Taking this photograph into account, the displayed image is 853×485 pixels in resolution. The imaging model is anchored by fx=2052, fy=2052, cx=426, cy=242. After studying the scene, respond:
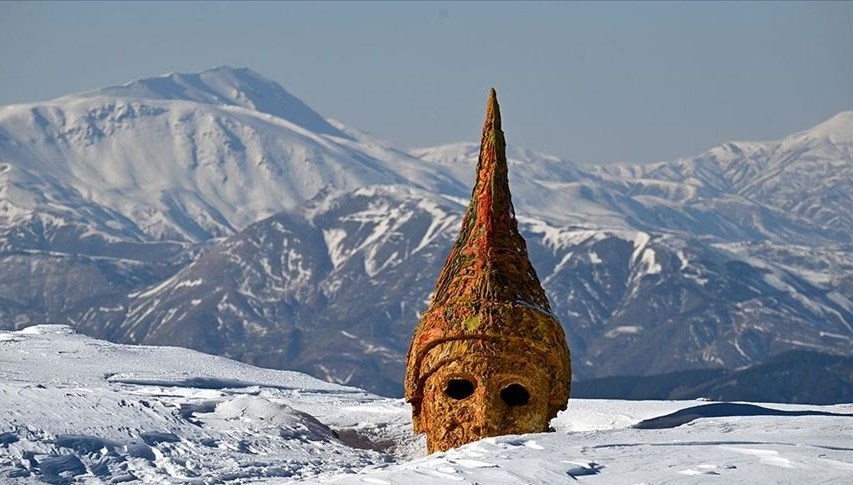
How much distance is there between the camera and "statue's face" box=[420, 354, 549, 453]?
121 feet

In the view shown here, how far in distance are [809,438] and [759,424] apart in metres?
3.21

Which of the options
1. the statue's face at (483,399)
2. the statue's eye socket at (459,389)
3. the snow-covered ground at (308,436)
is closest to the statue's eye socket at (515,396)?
the statue's face at (483,399)

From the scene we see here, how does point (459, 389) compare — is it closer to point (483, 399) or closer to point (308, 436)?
point (483, 399)

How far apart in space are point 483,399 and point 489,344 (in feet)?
3.27

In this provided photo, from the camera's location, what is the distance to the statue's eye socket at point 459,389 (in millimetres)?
37500

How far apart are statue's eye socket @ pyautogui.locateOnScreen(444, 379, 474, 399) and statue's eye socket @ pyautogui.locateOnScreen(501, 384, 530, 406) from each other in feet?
2.09

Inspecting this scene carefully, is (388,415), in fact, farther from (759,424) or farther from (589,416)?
(759,424)

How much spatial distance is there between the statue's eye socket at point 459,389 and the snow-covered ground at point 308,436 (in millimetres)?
1387

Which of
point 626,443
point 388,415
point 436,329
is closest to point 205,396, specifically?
point 388,415

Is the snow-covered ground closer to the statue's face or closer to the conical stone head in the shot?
the statue's face

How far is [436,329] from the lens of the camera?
37.6 metres

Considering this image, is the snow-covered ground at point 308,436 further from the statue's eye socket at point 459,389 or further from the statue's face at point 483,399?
the statue's eye socket at point 459,389

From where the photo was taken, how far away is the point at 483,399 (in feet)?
121

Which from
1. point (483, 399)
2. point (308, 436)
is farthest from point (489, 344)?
point (308, 436)
